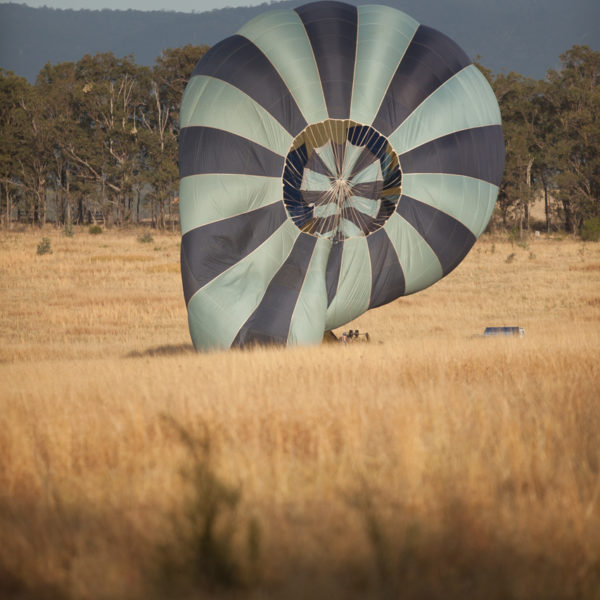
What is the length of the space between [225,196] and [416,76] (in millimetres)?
3423

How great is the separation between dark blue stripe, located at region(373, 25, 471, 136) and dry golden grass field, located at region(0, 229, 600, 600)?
4294 millimetres

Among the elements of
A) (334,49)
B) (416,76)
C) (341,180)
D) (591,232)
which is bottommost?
(591,232)

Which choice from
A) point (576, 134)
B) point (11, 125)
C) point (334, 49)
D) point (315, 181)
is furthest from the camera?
point (11, 125)

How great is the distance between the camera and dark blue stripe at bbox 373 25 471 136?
12141 millimetres

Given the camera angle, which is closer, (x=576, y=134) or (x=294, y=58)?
(x=294, y=58)

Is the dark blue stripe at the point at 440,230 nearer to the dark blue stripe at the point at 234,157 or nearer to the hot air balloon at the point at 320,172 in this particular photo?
the hot air balloon at the point at 320,172

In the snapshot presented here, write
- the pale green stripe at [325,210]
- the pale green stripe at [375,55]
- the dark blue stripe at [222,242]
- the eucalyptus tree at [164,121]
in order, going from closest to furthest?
the dark blue stripe at [222,242] → the pale green stripe at [375,55] → the pale green stripe at [325,210] → the eucalyptus tree at [164,121]

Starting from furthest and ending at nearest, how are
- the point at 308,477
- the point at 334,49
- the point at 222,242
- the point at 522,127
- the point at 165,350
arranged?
the point at 522,127 < the point at 165,350 < the point at 334,49 < the point at 222,242 < the point at 308,477

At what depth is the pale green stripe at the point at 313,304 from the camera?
11.5 meters

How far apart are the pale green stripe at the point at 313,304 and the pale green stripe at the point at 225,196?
1.04m

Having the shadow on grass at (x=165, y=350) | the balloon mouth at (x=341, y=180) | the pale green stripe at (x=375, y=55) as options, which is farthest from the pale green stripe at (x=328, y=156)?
the shadow on grass at (x=165, y=350)

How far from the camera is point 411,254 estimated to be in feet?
40.6

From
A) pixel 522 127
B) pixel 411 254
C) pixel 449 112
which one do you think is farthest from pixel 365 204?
pixel 522 127

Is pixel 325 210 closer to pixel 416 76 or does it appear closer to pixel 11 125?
pixel 416 76
